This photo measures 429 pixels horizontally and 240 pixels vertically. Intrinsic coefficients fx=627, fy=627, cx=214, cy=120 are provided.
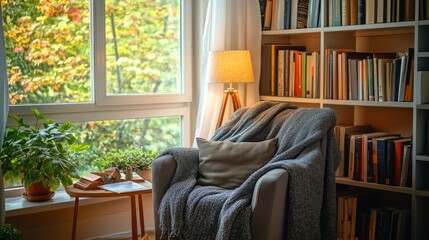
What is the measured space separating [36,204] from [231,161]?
43.8 inches

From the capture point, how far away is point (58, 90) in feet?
12.6

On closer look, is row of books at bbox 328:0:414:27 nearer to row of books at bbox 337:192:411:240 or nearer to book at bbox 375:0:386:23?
book at bbox 375:0:386:23

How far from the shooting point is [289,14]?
410 centimetres

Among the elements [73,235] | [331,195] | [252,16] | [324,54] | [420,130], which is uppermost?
[252,16]

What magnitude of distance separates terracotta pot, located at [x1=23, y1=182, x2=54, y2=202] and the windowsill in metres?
0.03

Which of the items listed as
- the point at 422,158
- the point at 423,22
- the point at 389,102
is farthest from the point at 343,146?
the point at 423,22

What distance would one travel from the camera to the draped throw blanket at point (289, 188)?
9.82 feet

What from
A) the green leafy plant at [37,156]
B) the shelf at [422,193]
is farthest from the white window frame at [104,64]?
the shelf at [422,193]

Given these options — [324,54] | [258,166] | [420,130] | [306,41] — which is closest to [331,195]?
[258,166]

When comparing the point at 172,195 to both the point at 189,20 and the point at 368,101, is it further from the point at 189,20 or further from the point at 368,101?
the point at 189,20

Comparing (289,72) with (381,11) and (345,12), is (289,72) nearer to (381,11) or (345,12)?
(345,12)

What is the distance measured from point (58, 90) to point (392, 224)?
2.12 m

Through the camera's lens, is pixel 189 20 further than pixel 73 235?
Yes

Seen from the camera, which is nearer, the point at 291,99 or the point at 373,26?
the point at 373,26
